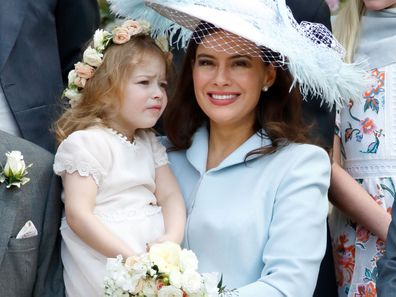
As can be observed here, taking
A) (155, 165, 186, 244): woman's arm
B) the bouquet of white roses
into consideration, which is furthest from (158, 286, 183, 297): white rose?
(155, 165, 186, 244): woman's arm

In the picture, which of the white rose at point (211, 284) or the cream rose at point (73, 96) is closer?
the white rose at point (211, 284)

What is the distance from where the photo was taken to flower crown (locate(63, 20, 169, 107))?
394 centimetres

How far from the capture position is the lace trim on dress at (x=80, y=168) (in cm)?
367

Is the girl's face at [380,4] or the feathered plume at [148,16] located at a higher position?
the girl's face at [380,4]

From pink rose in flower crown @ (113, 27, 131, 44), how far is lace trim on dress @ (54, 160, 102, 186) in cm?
51

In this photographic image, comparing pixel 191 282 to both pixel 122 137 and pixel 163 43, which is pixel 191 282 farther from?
pixel 163 43

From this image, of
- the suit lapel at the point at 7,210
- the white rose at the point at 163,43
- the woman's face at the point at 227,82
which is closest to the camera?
the suit lapel at the point at 7,210

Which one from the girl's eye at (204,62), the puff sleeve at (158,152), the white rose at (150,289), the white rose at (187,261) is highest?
the girl's eye at (204,62)

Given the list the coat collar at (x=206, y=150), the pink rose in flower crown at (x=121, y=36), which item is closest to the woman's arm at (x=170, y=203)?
the coat collar at (x=206, y=150)

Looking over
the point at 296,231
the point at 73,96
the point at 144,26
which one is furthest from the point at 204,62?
the point at 296,231

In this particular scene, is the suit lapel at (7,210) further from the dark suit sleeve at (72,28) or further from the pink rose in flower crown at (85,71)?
the dark suit sleeve at (72,28)

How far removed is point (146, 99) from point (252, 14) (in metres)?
0.48

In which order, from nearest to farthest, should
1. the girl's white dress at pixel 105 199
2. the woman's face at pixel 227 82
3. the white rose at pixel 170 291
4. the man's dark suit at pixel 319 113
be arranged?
1. the white rose at pixel 170 291
2. the girl's white dress at pixel 105 199
3. the woman's face at pixel 227 82
4. the man's dark suit at pixel 319 113

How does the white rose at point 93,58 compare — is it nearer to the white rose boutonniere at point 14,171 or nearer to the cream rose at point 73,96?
the cream rose at point 73,96
